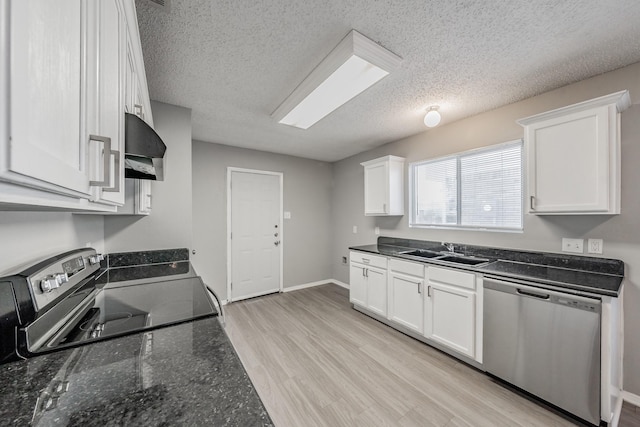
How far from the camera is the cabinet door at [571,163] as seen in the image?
1667 millimetres

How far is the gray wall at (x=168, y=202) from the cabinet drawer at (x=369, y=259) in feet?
6.75

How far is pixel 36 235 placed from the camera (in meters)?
1.07

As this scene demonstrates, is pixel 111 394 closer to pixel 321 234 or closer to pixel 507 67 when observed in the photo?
pixel 507 67

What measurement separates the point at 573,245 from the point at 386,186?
1901 millimetres

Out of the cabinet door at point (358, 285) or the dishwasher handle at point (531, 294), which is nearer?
the dishwasher handle at point (531, 294)

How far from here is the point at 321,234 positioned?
15.4ft

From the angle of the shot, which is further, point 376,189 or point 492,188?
point 376,189

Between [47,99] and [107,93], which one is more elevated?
[107,93]

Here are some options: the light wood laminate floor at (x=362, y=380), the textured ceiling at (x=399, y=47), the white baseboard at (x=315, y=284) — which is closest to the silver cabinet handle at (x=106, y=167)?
the textured ceiling at (x=399, y=47)

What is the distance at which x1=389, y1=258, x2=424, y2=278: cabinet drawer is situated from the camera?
97.9 inches

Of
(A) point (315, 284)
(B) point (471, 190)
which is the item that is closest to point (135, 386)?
(B) point (471, 190)

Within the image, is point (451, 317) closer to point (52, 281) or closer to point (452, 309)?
point (452, 309)

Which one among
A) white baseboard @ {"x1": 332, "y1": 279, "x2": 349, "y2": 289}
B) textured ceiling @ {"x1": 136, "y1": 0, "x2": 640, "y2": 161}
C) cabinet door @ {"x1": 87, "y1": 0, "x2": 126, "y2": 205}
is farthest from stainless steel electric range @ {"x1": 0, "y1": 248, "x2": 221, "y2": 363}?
white baseboard @ {"x1": 332, "y1": 279, "x2": 349, "y2": 289}

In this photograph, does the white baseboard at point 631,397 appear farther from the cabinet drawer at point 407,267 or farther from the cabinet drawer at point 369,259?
the cabinet drawer at point 369,259
